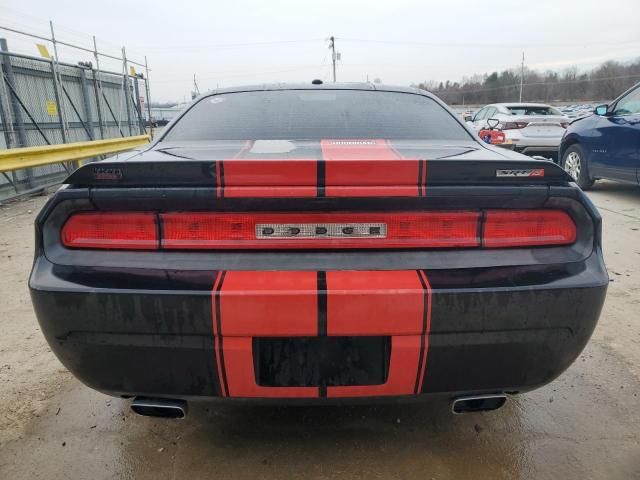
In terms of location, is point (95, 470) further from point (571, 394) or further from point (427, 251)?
point (571, 394)

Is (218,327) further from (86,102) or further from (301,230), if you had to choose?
(86,102)

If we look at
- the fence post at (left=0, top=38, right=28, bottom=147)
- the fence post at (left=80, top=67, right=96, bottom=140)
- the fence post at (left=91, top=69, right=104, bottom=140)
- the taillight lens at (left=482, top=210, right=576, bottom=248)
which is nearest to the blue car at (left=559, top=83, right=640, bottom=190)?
the taillight lens at (left=482, top=210, right=576, bottom=248)

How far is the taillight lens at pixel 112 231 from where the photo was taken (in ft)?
5.27

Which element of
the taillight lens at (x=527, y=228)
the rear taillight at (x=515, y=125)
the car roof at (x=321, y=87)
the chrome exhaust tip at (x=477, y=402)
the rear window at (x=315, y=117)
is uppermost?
the car roof at (x=321, y=87)

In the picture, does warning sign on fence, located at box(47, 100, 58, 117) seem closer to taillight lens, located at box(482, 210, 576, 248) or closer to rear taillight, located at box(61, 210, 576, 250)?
rear taillight, located at box(61, 210, 576, 250)

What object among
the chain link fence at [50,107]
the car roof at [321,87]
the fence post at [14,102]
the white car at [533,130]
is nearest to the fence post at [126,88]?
the chain link fence at [50,107]

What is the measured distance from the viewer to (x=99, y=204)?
160 cm

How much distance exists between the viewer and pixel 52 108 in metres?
9.41

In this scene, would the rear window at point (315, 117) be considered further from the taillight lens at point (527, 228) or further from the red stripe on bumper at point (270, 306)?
the red stripe on bumper at point (270, 306)

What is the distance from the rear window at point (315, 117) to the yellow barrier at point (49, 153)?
516 centimetres

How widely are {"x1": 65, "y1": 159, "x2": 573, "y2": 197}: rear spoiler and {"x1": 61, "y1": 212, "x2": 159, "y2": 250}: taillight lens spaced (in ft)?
0.36

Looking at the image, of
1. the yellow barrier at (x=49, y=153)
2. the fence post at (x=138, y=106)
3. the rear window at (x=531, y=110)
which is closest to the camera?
the yellow barrier at (x=49, y=153)

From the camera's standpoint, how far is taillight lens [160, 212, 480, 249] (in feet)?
5.18

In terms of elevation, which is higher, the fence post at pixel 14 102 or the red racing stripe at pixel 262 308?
the fence post at pixel 14 102
